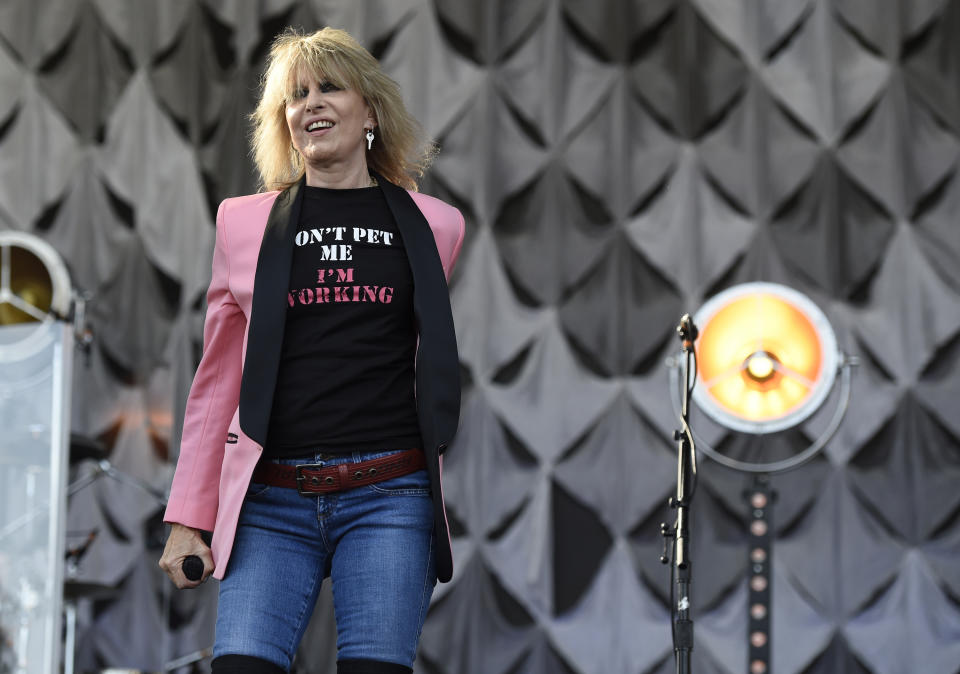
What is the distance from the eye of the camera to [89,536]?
4125mm

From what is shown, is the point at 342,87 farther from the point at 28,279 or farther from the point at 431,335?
the point at 28,279

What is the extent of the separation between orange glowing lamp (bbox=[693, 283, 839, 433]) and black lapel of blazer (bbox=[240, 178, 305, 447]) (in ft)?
4.62

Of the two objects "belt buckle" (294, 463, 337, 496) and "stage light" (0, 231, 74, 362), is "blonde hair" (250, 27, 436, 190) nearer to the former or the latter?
"belt buckle" (294, 463, 337, 496)

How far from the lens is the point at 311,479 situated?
1.69 metres

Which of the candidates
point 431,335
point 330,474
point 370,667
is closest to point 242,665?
point 370,667

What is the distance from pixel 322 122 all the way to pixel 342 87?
0.06m

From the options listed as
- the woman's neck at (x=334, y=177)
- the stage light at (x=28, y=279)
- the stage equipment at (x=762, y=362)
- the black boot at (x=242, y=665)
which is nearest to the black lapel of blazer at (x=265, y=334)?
the woman's neck at (x=334, y=177)

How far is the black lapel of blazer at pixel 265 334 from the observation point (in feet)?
5.59

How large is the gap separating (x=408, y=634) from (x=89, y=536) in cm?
271

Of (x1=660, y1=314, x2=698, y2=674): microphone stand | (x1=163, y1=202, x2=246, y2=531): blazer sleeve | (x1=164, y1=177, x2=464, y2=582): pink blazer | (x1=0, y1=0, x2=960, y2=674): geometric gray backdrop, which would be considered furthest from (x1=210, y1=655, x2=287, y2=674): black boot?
(x1=0, y1=0, x2=960, y2=674): geometric gray backdrop

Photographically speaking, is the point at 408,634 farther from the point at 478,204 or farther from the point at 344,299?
the point at 478,204

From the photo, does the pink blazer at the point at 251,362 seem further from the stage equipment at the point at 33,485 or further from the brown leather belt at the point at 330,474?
the stage equipment at the point at 33,485

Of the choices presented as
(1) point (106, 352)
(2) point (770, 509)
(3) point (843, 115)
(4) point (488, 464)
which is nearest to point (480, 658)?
(4) point (488, 464)

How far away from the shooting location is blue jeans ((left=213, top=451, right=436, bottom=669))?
1670mm
